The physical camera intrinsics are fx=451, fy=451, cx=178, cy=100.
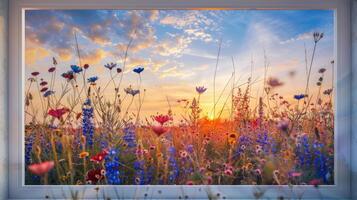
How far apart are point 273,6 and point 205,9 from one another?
0.43 meters

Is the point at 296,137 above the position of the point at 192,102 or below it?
below

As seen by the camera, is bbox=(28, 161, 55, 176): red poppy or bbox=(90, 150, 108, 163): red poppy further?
bbox=(90, 150, 108, 163): red poppy

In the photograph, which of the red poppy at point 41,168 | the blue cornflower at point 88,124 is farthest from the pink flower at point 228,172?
the red poppy at point 41,168

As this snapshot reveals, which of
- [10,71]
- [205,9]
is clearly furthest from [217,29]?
[10,71]

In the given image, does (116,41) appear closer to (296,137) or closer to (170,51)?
(170,51)

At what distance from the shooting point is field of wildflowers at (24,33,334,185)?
2910mm

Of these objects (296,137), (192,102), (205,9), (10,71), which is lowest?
(296,137)

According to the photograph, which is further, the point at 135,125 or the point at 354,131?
the point at 135,125

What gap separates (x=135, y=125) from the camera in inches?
116

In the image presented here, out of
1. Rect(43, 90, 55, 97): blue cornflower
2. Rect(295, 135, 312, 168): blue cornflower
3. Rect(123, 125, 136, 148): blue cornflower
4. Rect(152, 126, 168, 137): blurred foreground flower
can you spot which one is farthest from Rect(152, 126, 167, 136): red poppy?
Rect(295, 135, 312, 168): blue cornflower

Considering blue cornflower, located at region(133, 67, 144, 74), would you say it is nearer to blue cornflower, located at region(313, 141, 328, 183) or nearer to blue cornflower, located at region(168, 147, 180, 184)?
blue cornflower, located at region(168, 147, 180, 184)

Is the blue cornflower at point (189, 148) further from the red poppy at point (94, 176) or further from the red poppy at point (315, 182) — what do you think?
the red poppy at point (315, 182)

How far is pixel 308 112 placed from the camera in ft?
9.62

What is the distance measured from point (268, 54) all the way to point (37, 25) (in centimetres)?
151
